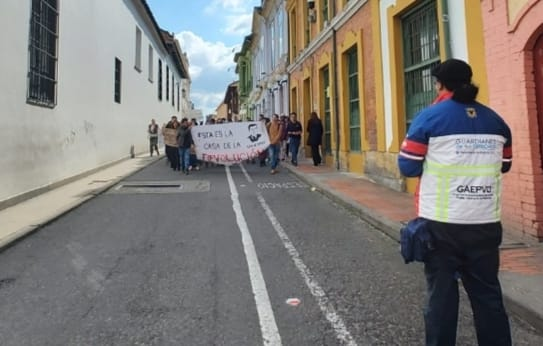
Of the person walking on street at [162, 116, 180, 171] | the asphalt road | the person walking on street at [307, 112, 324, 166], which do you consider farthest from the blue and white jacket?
the person walking on street at [162, 116, 180, 171]

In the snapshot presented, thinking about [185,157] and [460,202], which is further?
[185,157]

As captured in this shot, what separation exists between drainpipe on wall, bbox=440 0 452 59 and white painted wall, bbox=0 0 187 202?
7498 millimetres

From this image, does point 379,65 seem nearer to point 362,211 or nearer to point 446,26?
point 446,26

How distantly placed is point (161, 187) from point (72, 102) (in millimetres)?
3334

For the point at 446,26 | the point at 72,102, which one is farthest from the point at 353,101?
the point at 72,102

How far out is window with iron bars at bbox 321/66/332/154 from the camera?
51.6 ft

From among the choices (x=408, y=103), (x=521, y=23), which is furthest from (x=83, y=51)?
(x=521, y=23)

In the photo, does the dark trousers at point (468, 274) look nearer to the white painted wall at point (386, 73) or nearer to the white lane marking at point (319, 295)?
the white lane marking at point (319, 295)

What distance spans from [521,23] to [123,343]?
5.49m

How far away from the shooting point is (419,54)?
30.0ft

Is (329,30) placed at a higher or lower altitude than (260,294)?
higher

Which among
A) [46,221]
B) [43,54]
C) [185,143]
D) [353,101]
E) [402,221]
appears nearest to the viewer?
[402,221]

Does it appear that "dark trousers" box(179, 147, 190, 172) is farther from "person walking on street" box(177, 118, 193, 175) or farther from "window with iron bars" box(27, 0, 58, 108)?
"window with iron bars" box(27, 0, 58, 108)

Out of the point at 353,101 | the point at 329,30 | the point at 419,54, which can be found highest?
the point at 329,30
